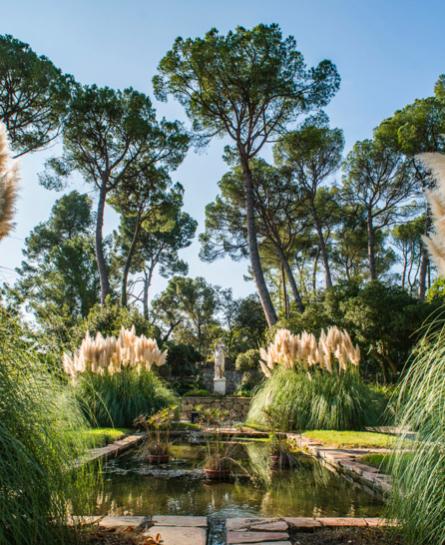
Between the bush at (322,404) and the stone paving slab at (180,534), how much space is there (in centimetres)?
408

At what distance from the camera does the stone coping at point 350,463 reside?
337 cm

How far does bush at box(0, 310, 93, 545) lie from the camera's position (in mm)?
1724

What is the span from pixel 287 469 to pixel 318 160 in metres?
16.4

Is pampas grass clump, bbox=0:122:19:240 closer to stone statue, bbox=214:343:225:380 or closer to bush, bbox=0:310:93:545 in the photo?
bush, bbox=0:310:93:545

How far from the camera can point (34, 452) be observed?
6.44ft

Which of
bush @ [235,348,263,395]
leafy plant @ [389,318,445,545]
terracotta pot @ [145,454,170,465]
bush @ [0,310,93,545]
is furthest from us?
bush @ [235,348,263,395]

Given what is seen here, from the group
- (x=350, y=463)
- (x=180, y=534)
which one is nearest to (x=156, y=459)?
(x=350, y=463)

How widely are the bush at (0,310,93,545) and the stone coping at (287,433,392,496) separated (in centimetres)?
168

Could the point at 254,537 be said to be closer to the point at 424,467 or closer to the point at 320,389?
the point at 424,467

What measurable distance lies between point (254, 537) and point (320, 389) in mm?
4633

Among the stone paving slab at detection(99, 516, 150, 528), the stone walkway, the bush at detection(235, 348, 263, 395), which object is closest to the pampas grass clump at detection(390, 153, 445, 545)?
the stone walkway

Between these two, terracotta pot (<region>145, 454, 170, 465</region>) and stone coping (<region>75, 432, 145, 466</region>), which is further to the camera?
terracotta pot (<region>145, 454, 170, 465</region>)

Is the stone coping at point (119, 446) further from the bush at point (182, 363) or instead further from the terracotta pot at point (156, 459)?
the bush at point (182, 363)

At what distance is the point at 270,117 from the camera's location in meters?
15.1
